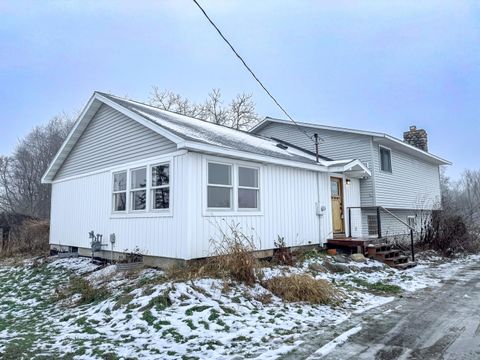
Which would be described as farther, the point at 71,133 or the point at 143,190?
the point at 71,133

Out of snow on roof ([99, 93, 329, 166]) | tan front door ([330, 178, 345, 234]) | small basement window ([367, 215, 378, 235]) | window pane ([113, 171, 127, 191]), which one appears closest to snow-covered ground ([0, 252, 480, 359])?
window pane ([113, 171, 127, 191])

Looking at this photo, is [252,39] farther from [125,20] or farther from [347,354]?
[347,354]

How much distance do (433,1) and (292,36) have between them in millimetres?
4698

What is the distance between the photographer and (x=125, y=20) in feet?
27.4

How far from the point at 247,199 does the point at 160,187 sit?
230 centimetres

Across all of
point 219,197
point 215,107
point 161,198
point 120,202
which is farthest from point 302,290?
point 215,107

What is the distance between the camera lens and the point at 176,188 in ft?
27.6

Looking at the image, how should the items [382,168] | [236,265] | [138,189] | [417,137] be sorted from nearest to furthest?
[236,265]
[138,189]
[382,168]
[417,137]

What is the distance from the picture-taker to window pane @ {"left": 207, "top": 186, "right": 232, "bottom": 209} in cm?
865

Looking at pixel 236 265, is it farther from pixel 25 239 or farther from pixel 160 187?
pixel 25 239

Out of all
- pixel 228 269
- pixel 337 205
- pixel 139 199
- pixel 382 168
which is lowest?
pixel 228 269

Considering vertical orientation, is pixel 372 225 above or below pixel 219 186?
below

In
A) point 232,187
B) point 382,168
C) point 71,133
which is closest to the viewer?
Answer: point 232,187

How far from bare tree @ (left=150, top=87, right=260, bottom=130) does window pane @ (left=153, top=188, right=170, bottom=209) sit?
2448cm
